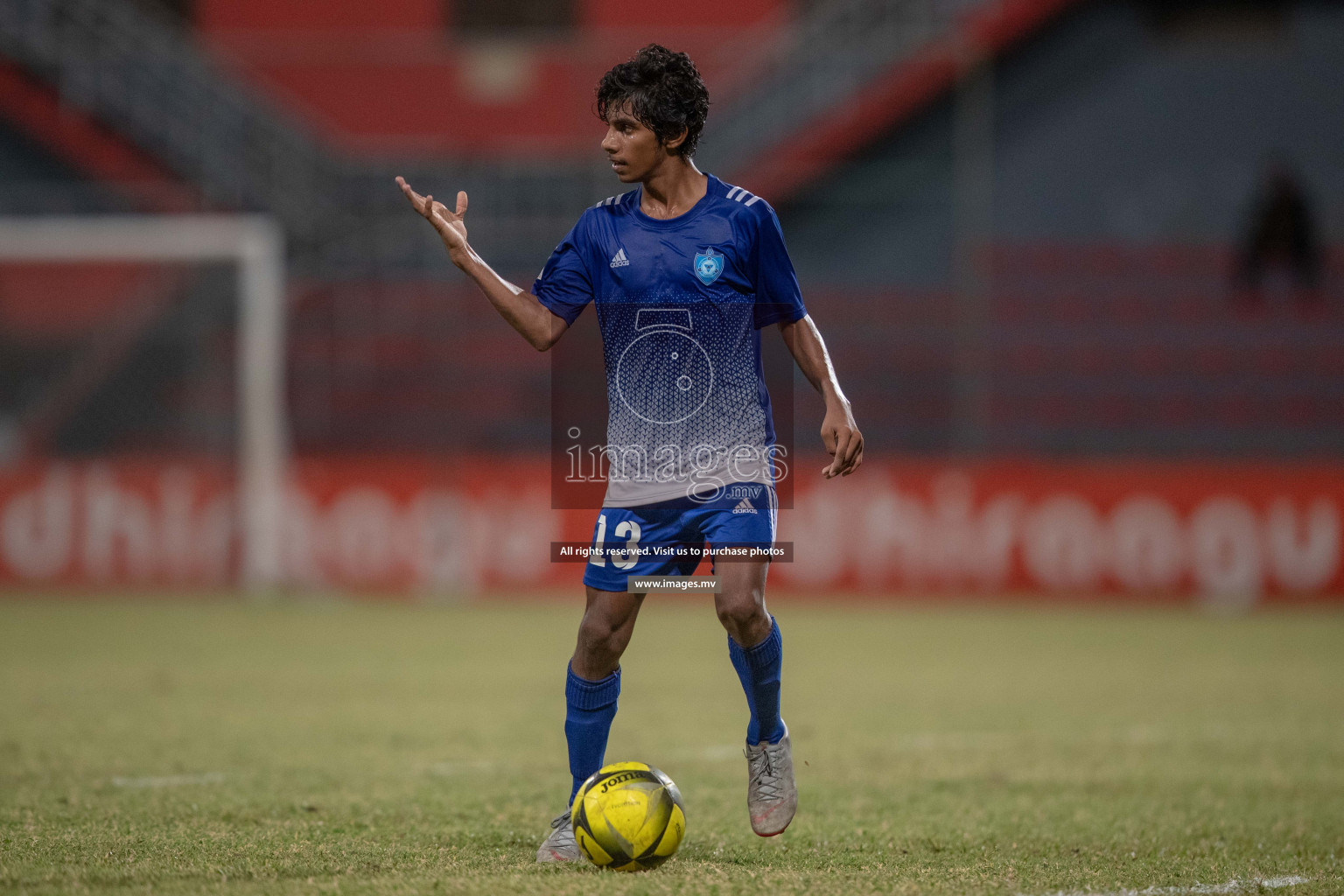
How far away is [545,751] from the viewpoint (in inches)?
267

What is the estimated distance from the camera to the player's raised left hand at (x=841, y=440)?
4.48 meters

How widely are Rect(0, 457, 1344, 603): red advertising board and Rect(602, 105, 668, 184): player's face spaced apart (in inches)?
391

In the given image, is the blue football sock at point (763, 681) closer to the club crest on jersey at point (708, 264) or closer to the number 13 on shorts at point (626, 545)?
the number 13 on shorts at point (626, 545)

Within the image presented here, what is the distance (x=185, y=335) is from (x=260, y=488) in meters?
2.02

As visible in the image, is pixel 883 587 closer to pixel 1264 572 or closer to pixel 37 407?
pixel 1264 572

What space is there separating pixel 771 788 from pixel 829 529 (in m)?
10.4

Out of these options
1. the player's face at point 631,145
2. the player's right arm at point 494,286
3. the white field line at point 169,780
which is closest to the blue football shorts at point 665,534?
the player's right arm at point 494,286

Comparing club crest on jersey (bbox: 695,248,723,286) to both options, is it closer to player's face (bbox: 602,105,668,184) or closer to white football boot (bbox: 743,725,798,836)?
player's face (bbox: 602,105,668,184)

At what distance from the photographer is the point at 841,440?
4.48 m

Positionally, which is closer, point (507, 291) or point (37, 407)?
point (507, 291)

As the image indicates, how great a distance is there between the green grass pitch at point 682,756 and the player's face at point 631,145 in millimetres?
1965

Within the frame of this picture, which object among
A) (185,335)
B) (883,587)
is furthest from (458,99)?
(883,587)

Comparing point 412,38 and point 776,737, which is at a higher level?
point 412,38

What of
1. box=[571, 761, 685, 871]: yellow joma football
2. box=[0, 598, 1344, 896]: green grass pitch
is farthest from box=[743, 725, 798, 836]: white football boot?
box=[571, 761, 685, 871]: yellow joma football
